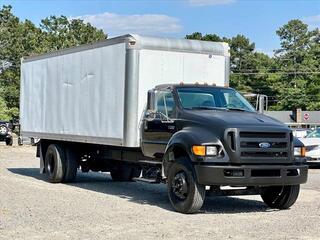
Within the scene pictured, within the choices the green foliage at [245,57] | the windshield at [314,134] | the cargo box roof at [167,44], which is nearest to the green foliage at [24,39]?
the green foliage at [245,57]

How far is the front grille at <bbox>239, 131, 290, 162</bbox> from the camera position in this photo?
10570 mm

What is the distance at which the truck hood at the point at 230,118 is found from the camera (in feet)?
35.2

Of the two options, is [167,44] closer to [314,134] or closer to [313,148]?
[313,148]

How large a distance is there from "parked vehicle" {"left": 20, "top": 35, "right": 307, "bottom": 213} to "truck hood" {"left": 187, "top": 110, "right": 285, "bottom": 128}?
20 millimetres

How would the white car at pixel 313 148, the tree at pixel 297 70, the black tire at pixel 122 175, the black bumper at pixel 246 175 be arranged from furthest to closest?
the tree at pixel 297 70 → the white car at pixel 313 148 → the black tire at pixel 122 175 → the black bumper at pixel 246 175

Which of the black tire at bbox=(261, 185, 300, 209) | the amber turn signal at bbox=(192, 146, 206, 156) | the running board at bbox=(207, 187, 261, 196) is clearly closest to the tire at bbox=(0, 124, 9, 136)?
the black tire at bbox=(261, 185, 300, 209)

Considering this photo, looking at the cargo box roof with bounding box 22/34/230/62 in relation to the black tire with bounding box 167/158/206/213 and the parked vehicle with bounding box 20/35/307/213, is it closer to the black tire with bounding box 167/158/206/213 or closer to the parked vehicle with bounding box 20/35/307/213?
the parked vehicle with bounding box 20/35/307/213

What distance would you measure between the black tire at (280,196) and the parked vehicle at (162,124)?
2cm

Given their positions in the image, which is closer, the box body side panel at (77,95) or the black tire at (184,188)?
the black tire at (184,188)

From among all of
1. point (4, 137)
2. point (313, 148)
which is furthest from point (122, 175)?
point (4, 137)

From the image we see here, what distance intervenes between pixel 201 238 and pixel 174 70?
520 cm

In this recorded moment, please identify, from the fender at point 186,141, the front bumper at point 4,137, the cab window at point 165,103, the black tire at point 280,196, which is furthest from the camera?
the front bumper at point 4,137

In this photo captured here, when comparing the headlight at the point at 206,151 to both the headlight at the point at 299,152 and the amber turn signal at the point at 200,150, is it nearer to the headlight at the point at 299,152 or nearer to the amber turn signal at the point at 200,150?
the amber turn signal at the point at 200,150

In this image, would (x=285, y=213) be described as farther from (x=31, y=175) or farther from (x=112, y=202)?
(x=31, y=175)
